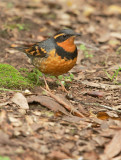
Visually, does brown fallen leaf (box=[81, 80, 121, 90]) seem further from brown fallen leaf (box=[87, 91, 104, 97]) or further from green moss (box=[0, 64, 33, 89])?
green moss (box=[0, 64, 33, 89])

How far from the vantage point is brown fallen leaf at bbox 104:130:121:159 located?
14.3ft

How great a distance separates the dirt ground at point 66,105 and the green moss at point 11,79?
257 mm

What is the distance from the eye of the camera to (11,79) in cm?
668

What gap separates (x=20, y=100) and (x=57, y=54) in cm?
181

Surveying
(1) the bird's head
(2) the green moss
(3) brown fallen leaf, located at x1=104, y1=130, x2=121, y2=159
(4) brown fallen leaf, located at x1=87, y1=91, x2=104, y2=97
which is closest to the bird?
(1) the bird's head

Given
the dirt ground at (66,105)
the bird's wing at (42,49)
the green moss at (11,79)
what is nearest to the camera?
the dirt ground at (66,105)

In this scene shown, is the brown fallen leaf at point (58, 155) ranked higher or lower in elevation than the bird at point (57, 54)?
lower

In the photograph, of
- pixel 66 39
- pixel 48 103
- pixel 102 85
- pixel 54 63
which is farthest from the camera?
pixel 102 85

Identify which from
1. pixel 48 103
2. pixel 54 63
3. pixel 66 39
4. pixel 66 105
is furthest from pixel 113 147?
pixel 66 39

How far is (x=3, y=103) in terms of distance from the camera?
552 cm

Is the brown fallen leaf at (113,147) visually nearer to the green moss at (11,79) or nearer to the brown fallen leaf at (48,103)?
the brown fallen leaf at (48,103)

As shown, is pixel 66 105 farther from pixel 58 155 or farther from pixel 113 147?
pixel 58 155

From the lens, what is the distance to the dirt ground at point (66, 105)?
4.31 m

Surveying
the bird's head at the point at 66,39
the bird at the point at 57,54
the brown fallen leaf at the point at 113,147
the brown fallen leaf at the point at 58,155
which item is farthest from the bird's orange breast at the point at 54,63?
the brown fallen leaf at the point at 58,155
